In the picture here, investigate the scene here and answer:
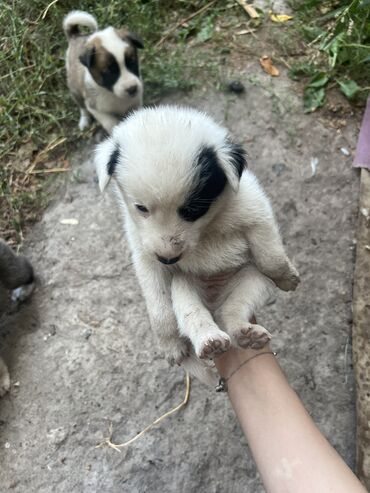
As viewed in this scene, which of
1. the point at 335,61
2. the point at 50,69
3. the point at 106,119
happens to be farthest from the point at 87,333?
the point at 335,61

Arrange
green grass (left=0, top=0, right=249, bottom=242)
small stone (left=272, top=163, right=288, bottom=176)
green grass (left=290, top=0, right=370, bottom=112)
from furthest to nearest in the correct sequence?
green grass (left=0, top=0, right=249, bottom=242) < green grass (left=290, top=0, right=370, bottom=112) < small stone (left=272, top=163, right=288, bottom=176)

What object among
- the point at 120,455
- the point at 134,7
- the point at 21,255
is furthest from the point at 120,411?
the point at 134,7

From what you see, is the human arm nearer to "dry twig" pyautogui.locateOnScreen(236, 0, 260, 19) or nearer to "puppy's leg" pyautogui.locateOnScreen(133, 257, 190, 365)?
"puppy's leg" pyautogui.locateOnScreen(133, 257, 190, 365)

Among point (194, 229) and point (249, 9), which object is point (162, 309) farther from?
point (249, 9)

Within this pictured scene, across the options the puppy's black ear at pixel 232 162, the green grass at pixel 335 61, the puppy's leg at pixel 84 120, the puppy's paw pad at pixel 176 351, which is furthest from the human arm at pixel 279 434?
the puppy's leg at pixel 84 120

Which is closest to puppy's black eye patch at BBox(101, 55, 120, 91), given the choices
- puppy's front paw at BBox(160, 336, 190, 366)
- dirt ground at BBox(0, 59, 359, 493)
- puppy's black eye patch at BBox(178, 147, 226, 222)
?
dirt ground at BBox(0, 59, 359, 493)

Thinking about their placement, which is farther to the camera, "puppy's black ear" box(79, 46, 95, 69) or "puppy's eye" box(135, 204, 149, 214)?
"puppy's black ear" box(79, 46, 95, 69)

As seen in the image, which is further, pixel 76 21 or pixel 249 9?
pixel 249 9

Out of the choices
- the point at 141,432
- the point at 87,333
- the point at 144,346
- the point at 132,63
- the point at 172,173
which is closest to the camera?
the point at 172,173
